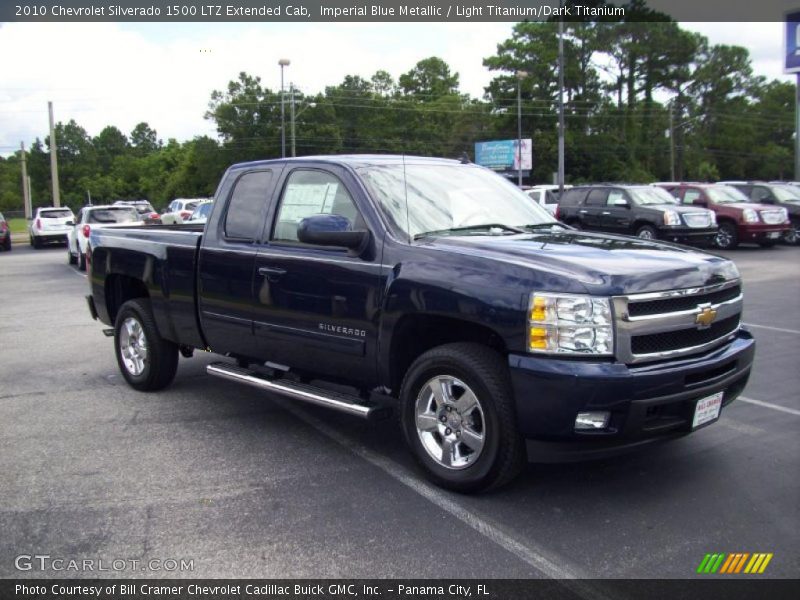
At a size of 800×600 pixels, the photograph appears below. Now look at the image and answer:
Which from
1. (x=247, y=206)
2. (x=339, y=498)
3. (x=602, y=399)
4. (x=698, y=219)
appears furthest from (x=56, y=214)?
(x=602, y=399)

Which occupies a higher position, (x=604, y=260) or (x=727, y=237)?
(x=604, y=260)

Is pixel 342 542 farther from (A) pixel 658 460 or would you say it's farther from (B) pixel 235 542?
(A) pixel 658 460

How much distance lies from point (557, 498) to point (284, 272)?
2.33 m

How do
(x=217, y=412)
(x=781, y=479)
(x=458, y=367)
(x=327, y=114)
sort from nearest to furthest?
(x=458, y=367) → (x=781, y=479) → (x=217, y=412) → (x=327, y=114)

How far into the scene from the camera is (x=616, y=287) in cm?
394

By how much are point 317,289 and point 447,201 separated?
1085 mm

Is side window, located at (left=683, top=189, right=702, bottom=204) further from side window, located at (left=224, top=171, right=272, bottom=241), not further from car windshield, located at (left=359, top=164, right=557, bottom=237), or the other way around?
side window, located at (left=224, top=171, right=272, bottom=241)

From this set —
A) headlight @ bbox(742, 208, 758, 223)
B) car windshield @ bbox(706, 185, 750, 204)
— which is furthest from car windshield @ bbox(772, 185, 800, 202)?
headlight @ bbox(742, 208, 758, 223)

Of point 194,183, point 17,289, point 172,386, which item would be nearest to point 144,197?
point 194,183

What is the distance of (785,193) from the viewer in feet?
76.0

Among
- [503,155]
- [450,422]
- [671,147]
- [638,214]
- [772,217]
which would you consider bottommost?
[450,422]

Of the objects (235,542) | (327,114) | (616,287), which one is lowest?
(235,542)

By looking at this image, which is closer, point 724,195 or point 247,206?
point 247,206

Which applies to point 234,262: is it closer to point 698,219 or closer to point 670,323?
point 670,323
